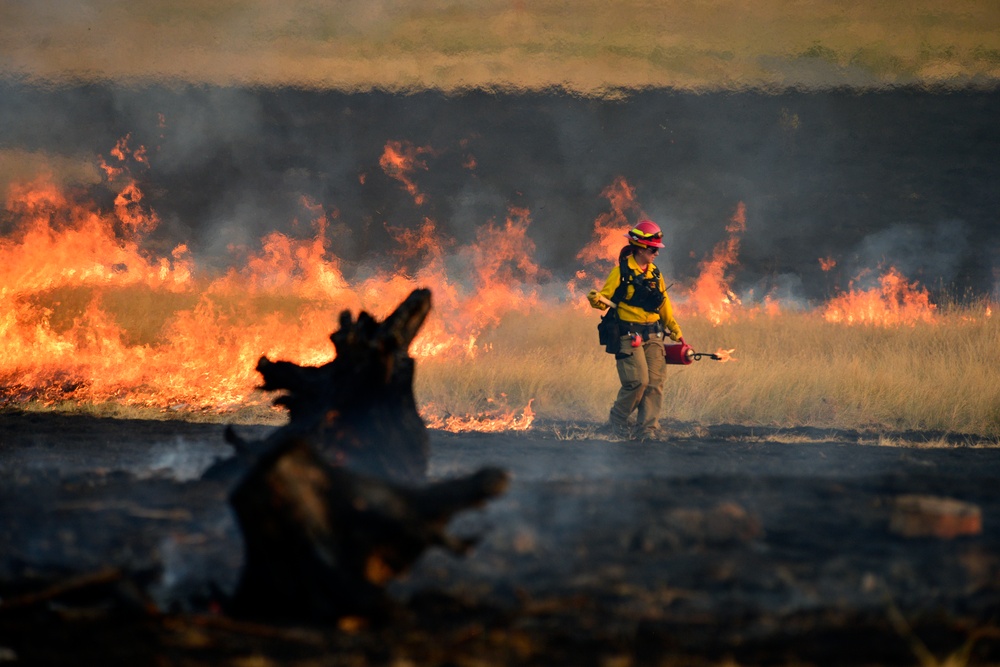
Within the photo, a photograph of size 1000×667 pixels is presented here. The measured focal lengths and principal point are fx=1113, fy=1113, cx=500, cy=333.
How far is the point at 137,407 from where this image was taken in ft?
45.6

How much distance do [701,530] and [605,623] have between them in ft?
4.77

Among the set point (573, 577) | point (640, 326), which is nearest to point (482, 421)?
point (640, 326)

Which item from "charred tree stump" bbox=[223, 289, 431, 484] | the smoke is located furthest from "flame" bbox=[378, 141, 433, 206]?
"charred tree stump" bbox=[223, 289, 431, 484]

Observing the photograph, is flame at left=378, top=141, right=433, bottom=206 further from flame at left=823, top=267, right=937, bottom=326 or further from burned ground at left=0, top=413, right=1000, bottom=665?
burned ground at left=0, top=413, right=1000, bottom=665

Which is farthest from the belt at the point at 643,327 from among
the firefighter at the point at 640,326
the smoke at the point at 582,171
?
the smoke at the point at 582,171

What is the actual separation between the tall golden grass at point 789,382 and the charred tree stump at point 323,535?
8.41 meters

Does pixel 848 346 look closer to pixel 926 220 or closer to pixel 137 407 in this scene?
pixel 137 407

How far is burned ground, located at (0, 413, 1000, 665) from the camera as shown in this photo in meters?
4.52

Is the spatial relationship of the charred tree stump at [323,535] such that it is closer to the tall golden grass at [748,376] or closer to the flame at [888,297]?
the tall golden grass at [748,376]

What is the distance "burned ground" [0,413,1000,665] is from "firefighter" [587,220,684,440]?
3.11 metres

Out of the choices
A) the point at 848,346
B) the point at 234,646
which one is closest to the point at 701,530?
the point at 234,646

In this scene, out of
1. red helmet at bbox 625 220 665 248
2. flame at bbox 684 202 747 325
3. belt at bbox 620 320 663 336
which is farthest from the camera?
flame at bbox 684 202 747 325

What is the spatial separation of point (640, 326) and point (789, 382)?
142 inches

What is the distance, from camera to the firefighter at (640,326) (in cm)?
1141
